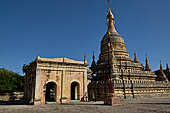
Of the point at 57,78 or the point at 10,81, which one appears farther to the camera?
the point at 10,81

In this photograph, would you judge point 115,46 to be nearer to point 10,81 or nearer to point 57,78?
point 57,78

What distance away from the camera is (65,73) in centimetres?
2242

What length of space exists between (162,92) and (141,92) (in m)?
6.21

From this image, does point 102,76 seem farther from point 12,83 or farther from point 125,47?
point 12,83

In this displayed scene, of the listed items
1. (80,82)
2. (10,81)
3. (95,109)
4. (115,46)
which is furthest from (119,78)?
(10,81)

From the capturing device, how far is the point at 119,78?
28125 mm

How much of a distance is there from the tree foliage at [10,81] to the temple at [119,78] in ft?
77.5

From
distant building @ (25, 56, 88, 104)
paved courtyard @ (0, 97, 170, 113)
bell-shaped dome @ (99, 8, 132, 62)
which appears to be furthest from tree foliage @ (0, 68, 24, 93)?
paved courtyard @ (0, 97, 170, 113)

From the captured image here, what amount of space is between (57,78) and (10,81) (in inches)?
1074

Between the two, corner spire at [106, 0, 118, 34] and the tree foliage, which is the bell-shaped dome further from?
the tree foliage

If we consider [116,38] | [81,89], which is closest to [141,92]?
[81,89]

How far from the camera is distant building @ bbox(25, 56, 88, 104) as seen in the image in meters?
20.5

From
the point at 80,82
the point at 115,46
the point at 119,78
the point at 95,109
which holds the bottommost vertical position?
the point at 95,109

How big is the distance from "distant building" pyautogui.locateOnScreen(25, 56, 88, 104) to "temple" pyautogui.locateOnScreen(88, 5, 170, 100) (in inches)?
132
